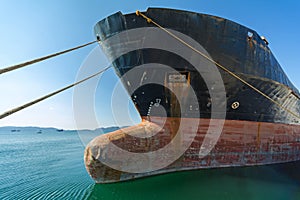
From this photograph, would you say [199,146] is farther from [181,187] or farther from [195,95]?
[195,95]

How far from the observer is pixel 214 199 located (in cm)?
382

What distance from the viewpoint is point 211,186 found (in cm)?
448

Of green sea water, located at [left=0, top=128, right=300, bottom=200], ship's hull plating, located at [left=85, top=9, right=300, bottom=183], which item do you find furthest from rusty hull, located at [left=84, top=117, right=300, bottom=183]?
green sea water, located at [left=0, top=128, right=300, bottom=200]

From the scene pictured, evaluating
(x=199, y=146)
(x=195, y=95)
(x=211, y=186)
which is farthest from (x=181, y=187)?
(x=195, y=95)

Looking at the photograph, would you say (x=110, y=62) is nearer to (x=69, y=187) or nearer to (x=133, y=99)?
(x=133, y=99)

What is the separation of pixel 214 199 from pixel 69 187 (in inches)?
156

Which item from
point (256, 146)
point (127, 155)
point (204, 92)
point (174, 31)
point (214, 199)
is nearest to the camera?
point (214, 199)

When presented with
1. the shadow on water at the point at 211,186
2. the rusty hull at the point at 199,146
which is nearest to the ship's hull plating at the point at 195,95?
the rusty hull at the point at 199,146

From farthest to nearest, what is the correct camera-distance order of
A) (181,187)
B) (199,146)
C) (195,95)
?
(199,146)
(195,95)
(181,187)

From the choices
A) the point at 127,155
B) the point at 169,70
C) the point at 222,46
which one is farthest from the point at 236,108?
the point at 127,155

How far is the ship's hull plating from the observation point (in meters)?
4.50

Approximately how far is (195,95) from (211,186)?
2.54 meters

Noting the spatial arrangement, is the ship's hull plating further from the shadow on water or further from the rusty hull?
the shadow on water

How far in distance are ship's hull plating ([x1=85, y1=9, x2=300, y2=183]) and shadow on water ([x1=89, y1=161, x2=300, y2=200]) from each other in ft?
0.91
